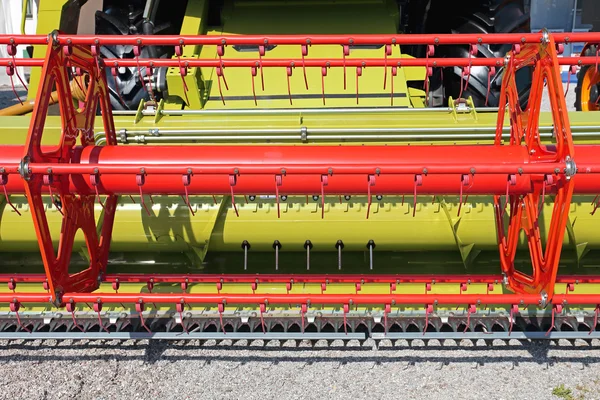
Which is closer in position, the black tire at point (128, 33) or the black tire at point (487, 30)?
the black tire at point (487, 30)

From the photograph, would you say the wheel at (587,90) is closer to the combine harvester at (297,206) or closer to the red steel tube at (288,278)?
the combine harvester at (297,206)

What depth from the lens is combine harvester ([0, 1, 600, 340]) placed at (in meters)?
2.37

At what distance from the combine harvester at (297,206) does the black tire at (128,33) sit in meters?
0.39

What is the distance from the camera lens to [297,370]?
2.87m

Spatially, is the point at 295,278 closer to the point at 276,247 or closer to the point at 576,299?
the point at 276,247

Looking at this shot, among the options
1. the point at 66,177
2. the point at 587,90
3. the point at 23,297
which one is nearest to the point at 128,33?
the point at 66,177

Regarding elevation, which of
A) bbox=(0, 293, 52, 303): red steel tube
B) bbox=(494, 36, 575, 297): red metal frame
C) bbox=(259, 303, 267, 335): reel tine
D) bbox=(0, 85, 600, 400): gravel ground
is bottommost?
bbox=(0, 85, 600, 400): gravel ground

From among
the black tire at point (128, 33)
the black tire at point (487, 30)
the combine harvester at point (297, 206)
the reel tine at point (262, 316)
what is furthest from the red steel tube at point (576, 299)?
the black tire at point (128, 33)

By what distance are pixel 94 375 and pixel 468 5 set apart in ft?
12.5

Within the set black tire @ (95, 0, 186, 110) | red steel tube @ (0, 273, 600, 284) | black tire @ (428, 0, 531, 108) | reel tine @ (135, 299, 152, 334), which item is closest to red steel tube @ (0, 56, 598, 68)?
black tire @ (428, 0, 531, 108)

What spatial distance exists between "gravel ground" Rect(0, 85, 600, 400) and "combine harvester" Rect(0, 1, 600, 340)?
0.43 feet

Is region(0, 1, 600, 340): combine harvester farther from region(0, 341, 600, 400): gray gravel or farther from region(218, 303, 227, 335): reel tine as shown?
region(0, 341, 600, 400): gray gravel

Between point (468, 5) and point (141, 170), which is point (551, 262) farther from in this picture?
point (468, 5)

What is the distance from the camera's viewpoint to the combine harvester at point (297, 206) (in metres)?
2.37
